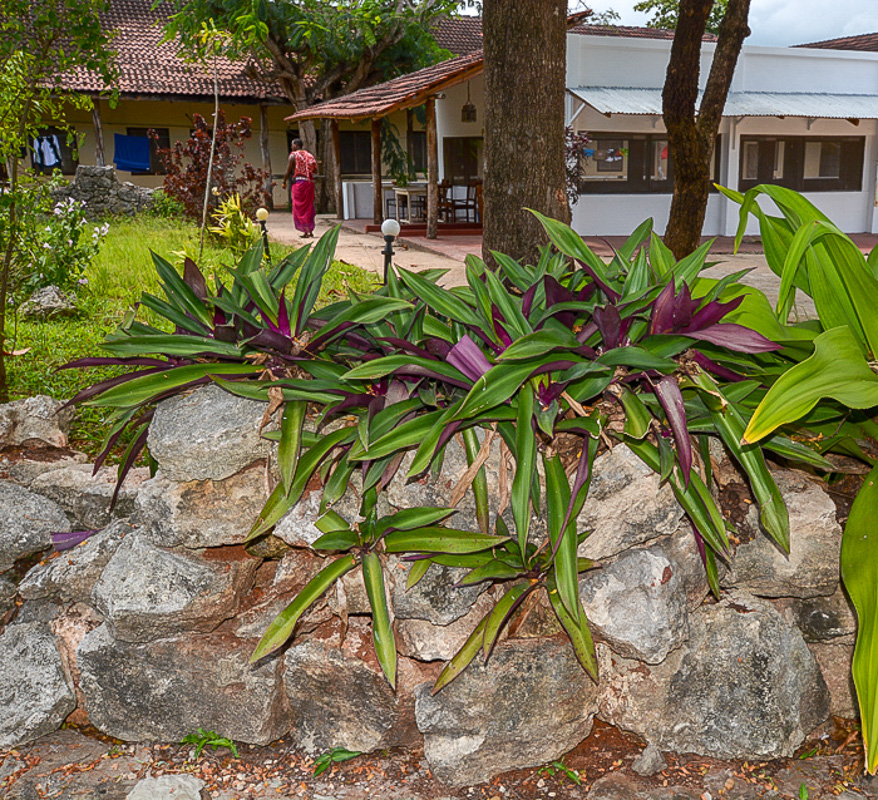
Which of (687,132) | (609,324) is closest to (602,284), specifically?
(609,324)

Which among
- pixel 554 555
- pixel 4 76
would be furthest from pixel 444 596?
pixel 4 76

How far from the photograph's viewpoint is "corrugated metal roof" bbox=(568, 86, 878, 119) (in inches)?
603

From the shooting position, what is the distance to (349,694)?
276 cm

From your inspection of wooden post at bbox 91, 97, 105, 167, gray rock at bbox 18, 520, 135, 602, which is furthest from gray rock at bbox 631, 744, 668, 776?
wooden post at bbox 91, 97, 105, 167

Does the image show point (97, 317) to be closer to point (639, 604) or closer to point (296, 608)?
point (296, 608)

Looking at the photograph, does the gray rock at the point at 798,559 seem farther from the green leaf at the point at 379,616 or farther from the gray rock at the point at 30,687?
the gray rock at the point at 30,687

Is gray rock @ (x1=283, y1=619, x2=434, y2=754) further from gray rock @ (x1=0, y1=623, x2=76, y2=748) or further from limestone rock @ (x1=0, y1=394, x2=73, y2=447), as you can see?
limestone rock @ (x1=0, y1=394, x2=73, y2=447)

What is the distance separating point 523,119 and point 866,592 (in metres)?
3.00

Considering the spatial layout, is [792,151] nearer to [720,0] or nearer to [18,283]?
[720,0]

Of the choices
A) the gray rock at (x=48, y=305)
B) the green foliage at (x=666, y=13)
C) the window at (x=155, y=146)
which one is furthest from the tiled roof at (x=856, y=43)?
the gray rock at (x=48, y=305)

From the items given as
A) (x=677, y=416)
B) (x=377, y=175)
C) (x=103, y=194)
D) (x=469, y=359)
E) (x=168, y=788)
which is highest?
(x=377, y=175)

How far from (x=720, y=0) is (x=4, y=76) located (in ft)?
74.3

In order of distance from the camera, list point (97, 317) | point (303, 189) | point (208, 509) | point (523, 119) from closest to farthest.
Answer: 1. point (208, 509)
2. point (523, 119)
3. point (97, 317)
4. point (303, 189)

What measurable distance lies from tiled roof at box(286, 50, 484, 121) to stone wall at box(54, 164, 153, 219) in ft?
12.9
